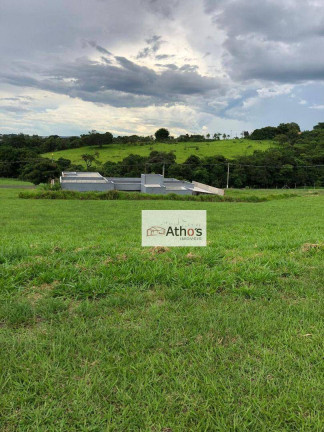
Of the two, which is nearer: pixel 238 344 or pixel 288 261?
pixel 238 344

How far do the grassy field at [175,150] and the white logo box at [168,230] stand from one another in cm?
6518

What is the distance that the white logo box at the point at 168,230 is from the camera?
15.6ft

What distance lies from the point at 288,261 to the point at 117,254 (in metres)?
2.35

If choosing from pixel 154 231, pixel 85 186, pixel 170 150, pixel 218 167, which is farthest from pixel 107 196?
pixel 170 150

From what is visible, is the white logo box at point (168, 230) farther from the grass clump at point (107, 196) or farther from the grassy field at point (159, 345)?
the grass clump at point (107, 196)

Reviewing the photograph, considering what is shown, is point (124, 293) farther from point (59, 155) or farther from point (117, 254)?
point (59, 155)

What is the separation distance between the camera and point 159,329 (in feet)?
7.35

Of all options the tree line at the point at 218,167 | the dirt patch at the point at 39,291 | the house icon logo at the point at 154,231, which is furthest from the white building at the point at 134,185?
the dirt patch at the point at 39,291

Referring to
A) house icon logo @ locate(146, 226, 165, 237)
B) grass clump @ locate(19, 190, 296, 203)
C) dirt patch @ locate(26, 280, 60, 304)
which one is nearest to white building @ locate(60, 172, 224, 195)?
grass clump @ locate(19, 190, 296, 203)

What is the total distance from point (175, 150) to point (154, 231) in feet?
249

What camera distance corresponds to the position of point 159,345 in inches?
80.6

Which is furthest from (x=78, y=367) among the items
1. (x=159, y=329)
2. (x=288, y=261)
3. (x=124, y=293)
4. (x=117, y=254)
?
(x=288, y=261)

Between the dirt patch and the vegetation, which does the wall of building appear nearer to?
the dirt patch

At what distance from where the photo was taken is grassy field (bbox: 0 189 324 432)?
150 centimetres
